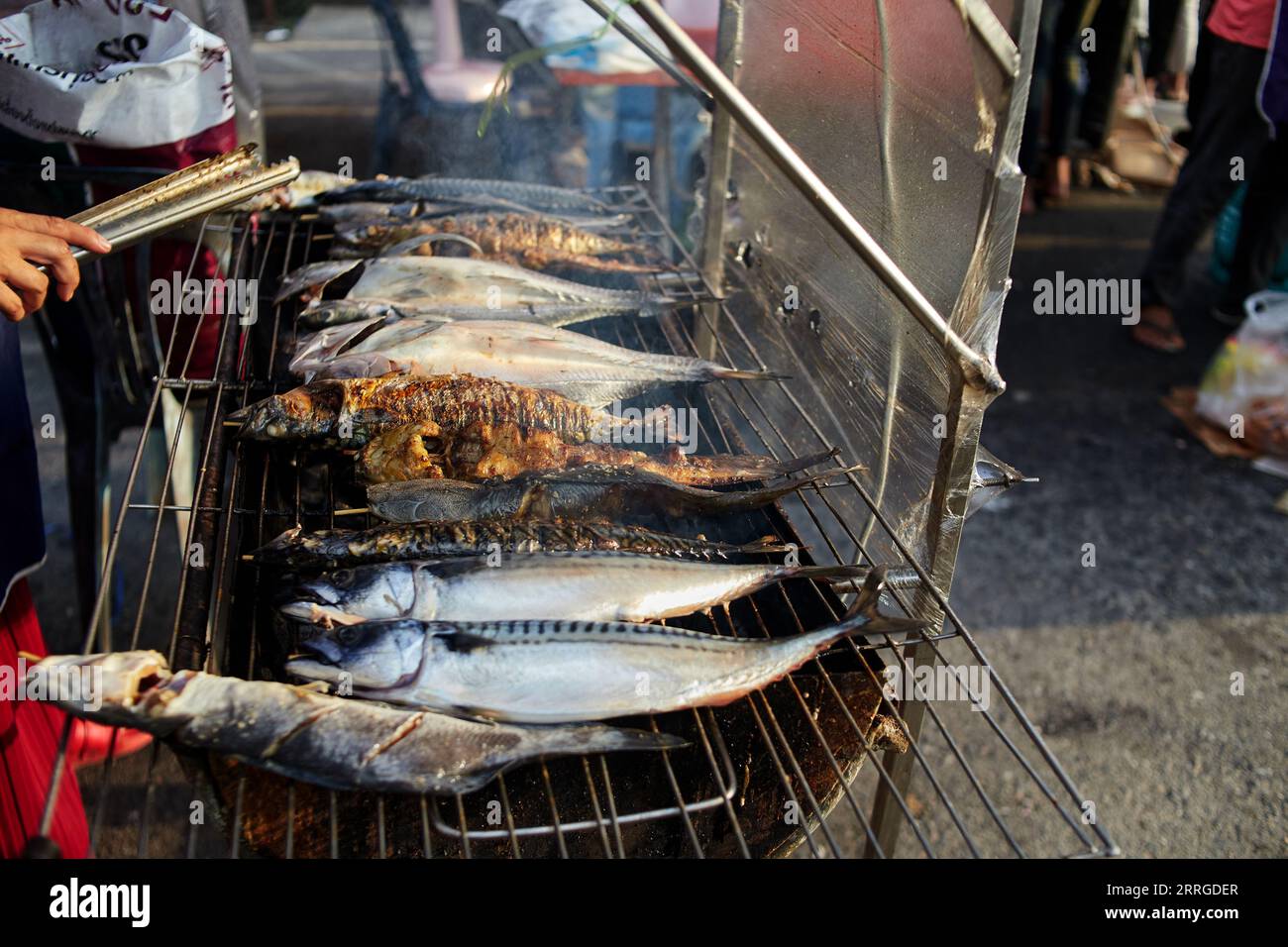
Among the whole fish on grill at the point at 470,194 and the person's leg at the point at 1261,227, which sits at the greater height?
the whole fish on grill at the point at 470,194

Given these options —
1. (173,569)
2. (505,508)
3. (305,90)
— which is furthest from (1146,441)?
(305,90)

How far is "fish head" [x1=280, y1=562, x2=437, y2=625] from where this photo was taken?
2324mm

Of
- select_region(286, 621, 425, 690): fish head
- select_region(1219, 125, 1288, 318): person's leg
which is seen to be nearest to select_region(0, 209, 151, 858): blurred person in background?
select_region(286, 621, 425, 690): fish head

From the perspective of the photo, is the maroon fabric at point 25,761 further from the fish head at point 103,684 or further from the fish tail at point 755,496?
the fish tail at point 755,496

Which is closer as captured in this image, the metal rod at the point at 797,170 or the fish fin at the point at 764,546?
the metal rod at the point at 797,170

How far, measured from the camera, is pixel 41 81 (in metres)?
3.75

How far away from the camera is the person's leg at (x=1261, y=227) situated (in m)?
7.51

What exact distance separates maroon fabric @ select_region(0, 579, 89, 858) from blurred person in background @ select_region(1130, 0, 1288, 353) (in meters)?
8.45

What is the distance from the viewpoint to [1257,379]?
21.1 feet

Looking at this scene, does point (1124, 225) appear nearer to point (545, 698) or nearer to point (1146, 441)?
point (1146, 441)

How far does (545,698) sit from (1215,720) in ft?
13.6

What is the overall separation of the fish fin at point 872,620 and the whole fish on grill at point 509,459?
Answer: 2.06ft

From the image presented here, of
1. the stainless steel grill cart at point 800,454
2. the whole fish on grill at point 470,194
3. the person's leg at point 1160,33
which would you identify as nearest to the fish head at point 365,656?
the stainless steel grill cart at point 800,454
